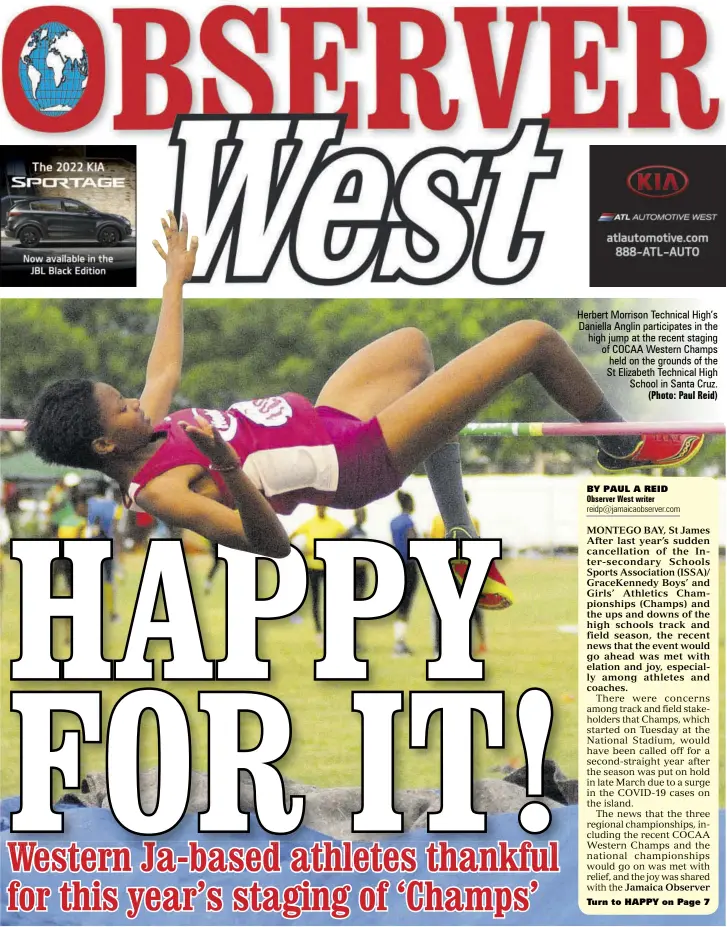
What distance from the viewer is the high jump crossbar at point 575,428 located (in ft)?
17.2

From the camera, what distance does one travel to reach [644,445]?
5.25 m

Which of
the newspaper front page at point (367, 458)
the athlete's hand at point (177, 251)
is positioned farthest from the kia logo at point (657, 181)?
the athlete's hand at point (177, 251)

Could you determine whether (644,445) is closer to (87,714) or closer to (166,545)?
(166,545)

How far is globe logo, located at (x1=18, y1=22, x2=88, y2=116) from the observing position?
5.18 m

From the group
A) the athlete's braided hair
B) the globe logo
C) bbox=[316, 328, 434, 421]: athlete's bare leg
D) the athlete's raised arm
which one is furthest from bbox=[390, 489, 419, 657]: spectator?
the globe logo

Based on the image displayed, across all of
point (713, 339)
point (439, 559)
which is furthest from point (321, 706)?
point (713, 339)

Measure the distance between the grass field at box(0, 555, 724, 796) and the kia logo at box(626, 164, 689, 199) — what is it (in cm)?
155

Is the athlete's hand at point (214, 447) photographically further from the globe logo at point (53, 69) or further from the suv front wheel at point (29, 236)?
the globe logo at point (53, 69)

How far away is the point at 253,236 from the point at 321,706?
194cm

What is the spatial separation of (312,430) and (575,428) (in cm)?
108

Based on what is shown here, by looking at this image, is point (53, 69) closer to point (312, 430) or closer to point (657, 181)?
point (312, 430)

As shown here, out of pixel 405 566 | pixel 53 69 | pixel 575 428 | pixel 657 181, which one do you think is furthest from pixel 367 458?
pixel 53 69

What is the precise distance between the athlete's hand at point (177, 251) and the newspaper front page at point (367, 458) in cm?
1

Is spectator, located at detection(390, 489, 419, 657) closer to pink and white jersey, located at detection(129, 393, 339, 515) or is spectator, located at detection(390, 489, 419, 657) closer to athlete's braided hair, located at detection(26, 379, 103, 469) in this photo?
pink and white jersey, located at detection(129, 393, 339, 515)
